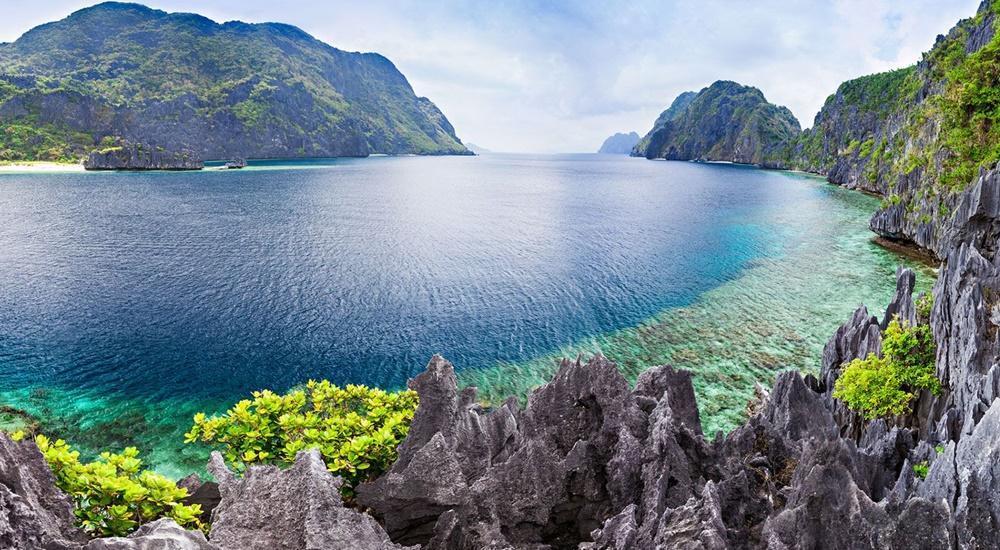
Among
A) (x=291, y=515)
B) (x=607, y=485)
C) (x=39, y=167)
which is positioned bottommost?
(x=607, y=485)

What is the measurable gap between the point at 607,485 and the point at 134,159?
20979 cm

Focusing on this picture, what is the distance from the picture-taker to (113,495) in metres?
9.73

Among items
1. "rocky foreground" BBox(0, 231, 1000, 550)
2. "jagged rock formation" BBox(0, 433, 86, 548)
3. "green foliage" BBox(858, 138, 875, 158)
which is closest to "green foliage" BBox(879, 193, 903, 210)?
"rocky foreground" BBox(0, 231, 1000, 550)

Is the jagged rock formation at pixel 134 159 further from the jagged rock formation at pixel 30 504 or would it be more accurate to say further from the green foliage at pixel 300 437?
the jagged rock formation at pixel 30 504

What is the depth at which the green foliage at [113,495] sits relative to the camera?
371 inches

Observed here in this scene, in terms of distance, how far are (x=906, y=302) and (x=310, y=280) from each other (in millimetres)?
50081

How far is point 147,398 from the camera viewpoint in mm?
29859

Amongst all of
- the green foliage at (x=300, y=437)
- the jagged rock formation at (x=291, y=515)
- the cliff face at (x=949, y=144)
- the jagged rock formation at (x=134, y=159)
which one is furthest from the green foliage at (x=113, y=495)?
the jagged rock formation at (x=134, y=159)

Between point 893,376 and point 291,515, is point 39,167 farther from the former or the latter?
point 893,376

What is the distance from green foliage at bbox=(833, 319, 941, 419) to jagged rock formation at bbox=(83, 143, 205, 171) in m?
210

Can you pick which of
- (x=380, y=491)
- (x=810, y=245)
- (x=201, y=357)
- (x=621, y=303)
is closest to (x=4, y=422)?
(x=201, y=357)

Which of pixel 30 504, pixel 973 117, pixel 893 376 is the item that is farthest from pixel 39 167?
pixel 973 117

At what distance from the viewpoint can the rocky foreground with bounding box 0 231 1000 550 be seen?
9078 millimetres

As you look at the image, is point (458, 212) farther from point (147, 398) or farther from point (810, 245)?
point (147, 398)
